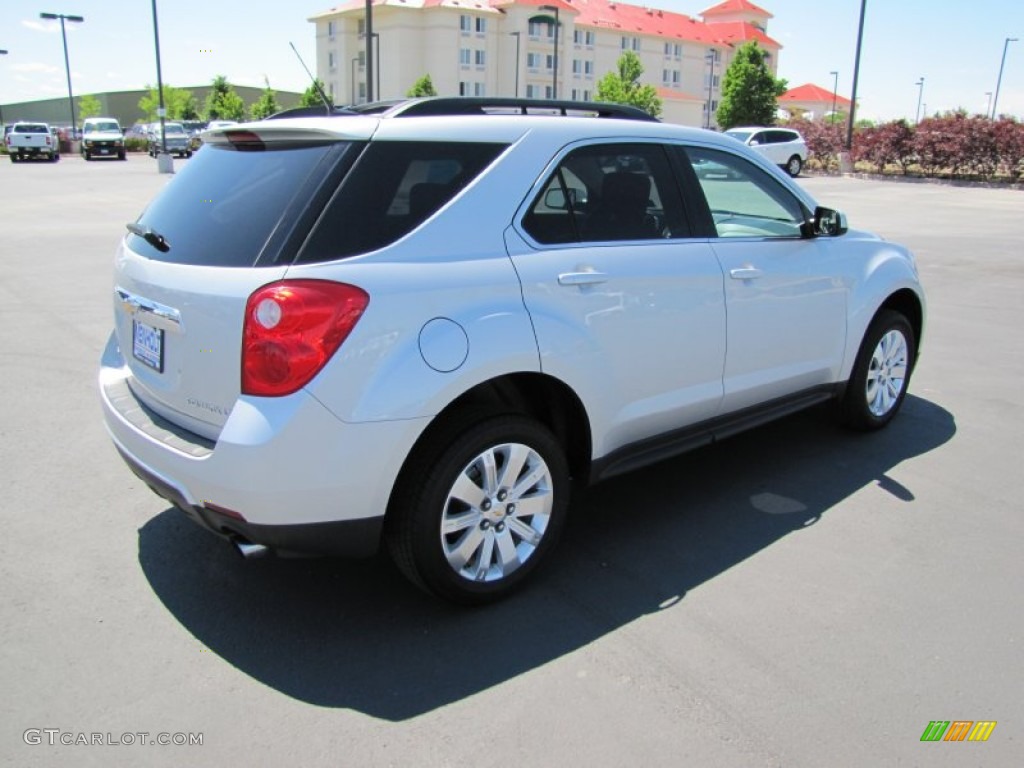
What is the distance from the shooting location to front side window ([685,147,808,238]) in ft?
13.5

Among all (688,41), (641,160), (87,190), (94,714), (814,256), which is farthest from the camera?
(688,41)

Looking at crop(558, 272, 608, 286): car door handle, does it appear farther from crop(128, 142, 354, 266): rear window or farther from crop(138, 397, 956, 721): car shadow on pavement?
crop(138, 397, 956, 721): car shadow on pavement

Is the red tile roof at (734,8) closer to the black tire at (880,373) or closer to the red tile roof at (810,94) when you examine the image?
the red tile roof at (810,94)

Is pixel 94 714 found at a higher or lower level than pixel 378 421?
lower

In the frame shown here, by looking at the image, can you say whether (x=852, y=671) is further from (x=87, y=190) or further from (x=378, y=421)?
(x=87, y=190)

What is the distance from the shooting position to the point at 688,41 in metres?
103

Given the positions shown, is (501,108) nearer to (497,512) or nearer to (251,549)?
(497,512)

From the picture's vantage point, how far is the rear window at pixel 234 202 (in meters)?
2.89

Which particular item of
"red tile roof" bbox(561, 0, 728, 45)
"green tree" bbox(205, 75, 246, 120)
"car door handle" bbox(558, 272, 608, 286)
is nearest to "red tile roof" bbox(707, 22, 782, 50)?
"red tile roof" bbox(561, 0, 728, 45)

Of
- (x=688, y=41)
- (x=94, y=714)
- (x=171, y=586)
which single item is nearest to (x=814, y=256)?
(x=171, y=586)

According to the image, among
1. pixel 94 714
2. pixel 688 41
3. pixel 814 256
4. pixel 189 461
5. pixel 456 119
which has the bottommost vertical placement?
pixel 94 714

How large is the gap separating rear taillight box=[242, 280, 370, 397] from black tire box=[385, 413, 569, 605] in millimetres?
521

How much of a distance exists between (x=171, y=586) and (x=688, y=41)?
11105 cm

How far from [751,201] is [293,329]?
2.98 meters
